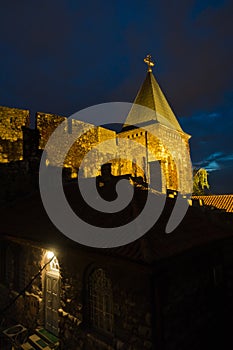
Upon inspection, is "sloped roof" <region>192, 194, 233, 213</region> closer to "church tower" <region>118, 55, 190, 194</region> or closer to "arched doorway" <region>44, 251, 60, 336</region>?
"church tower" <region>118, 55, 190, 194</region>

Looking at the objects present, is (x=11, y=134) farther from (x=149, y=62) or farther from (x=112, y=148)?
(x=149, y=62)

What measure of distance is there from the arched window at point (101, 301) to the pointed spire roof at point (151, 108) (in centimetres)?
1430

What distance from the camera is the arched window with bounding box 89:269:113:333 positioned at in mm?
5676

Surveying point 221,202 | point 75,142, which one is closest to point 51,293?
point 75,142

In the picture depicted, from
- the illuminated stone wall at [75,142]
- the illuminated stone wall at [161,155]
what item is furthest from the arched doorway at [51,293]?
the illuminated stone wall at [161,155]

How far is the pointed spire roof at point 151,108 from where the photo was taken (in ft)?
62.0

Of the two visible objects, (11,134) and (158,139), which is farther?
(158,139)

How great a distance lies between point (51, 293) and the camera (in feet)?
24.4

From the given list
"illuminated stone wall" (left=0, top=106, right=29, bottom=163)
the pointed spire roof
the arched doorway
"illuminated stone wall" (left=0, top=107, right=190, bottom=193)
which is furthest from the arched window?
the pointed spire roof

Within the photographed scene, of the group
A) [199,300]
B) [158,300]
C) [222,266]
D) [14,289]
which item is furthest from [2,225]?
[222,266]

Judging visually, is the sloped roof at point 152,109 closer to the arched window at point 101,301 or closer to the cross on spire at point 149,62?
the cross on spire at point 149,62

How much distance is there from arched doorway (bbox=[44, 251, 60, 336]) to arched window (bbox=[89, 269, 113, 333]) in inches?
66.7

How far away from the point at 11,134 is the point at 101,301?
9.86m

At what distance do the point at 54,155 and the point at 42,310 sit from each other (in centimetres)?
844
